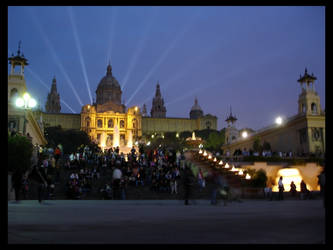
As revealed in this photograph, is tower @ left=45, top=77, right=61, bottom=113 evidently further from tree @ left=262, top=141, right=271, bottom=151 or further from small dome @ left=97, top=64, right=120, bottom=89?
tree @ left=262, top=141, right=271, bottom=151

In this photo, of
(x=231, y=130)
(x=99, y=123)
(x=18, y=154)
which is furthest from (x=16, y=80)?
(x=99, y=123)

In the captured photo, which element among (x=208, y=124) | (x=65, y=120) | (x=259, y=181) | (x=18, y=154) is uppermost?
(x=65, y=120)

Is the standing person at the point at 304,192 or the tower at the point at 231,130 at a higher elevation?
the tower at the point at 231,130

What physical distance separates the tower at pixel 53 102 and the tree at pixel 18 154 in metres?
136

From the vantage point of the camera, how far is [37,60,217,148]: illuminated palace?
401ft

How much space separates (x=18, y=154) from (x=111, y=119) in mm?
104652

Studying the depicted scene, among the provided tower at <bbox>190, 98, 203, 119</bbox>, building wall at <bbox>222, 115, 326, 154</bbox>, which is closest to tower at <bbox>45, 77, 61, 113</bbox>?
tower at <bbox>190, 98, 203, 119</bbox>

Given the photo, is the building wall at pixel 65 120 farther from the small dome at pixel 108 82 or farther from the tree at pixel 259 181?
the tree at pixel 259 181

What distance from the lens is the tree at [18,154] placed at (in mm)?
20297

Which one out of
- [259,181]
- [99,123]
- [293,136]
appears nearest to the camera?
[259,181]

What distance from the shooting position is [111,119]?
125 m

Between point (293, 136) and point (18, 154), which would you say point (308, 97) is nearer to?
point (293, 136)

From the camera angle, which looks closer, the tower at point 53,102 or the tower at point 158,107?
the tower at point 53,102

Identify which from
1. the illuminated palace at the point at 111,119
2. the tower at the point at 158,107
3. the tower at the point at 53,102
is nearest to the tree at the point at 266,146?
the illuminated palace at the point at 111,119
